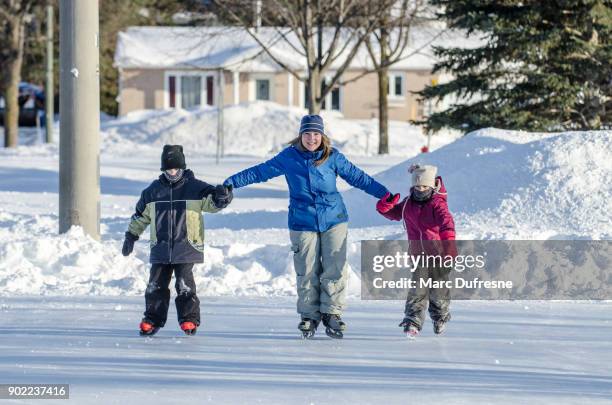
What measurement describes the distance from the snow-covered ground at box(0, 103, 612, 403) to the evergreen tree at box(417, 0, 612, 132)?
18.7 ft

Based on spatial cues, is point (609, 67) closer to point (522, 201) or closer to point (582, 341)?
point (522, 201)

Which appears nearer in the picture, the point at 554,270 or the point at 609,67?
the point at 554,270

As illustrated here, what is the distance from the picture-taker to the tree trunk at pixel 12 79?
140ft

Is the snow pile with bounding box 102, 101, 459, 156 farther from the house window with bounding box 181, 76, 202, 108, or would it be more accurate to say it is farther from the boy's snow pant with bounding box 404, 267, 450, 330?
the boy's snow pant with bounding box 404, 267, 450, 330

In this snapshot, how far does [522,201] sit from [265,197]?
32.4 ft

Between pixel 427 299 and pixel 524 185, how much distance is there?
6062 millimetres

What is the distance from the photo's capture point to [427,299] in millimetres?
9180

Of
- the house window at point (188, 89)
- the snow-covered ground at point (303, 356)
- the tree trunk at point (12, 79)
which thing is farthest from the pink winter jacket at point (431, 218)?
the house window at point (188, 89)

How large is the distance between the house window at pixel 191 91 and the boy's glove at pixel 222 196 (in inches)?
1812

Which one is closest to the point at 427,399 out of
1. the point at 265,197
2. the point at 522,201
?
the point at 522,201

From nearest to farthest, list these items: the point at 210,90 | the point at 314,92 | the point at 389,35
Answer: the point at 314,92 < the point at 389,35 < the point at 210,90

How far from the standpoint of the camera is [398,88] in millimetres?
55875

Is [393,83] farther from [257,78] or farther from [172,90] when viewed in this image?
[172,90]

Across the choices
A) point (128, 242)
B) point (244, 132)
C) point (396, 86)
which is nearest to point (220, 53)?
point (396, 86)
